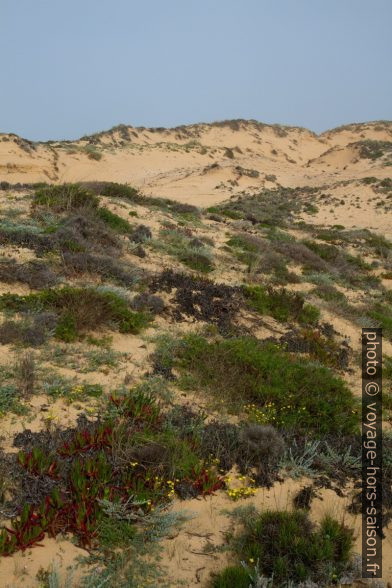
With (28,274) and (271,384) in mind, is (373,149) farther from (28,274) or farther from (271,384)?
(271,384)

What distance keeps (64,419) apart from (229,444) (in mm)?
1699

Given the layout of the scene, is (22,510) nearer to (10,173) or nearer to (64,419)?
(64,419)

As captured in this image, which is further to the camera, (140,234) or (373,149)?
(373,149)

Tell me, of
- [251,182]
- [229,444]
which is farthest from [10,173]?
[229,444]

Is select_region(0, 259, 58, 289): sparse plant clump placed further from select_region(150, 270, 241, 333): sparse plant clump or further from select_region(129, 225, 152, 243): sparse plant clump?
select_region(129, 225, 152, 243): sparse plant clump

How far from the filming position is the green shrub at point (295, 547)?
3.21 metres

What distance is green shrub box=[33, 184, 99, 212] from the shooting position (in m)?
11.8

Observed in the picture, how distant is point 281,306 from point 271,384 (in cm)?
318

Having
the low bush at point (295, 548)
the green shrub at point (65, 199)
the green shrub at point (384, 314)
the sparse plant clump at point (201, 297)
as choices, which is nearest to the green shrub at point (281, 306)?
the sparse plant clump at point (201, 297)

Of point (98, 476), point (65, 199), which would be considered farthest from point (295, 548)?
point (65, 199)

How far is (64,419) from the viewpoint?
14.9 ft

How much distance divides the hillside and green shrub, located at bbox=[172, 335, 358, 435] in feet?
0.08

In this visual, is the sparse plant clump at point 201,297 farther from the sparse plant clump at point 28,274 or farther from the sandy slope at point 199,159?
the sandy slope at point 199,159

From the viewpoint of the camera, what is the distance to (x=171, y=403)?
5.14 m
